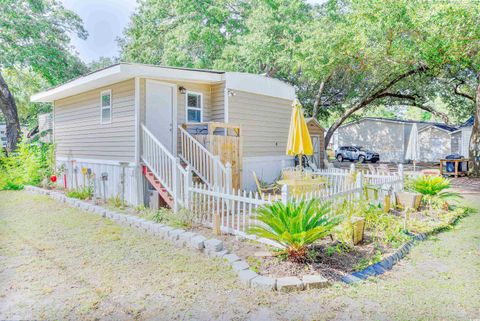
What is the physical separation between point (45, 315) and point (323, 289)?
8.80ft

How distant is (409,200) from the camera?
729 centimetres

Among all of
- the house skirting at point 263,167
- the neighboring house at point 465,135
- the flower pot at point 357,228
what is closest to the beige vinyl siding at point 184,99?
the house skirting at point 263,167

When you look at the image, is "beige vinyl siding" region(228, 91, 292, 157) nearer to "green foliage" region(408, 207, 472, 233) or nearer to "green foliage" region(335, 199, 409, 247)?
"green foliage" region(335, 199, 409, 247)

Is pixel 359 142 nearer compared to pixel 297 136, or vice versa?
pixel 297 136

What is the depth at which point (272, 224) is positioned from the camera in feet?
13.8

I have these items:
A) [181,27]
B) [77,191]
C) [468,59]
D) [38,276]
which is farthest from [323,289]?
[181,27]

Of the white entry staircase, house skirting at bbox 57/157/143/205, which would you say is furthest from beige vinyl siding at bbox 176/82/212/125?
house skirting at bbox 57/157/143/205

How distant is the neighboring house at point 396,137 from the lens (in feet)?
86.1

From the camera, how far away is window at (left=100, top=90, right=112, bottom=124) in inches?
363

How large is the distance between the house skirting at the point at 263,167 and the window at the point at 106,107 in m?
4.17

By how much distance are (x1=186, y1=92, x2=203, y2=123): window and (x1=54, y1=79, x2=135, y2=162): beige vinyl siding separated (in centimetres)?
170

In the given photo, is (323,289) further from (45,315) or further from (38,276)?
(38,276)

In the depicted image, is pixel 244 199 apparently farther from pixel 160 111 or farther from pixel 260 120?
pixel 260 120

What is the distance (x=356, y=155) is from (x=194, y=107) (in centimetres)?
1985
